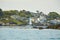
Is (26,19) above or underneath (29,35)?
above

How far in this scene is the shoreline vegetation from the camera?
10109 millimetres

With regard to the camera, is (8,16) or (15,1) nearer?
(15,1)

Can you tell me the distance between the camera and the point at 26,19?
33.8 feet

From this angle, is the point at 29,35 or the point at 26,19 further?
the point at 26,19

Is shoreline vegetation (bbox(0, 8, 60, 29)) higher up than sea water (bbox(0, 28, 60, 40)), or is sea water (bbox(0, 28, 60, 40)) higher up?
shoreline vegetation (bbox(0, 8, 60, 29))

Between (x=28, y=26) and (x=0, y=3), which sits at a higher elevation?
(x=0, y=3)

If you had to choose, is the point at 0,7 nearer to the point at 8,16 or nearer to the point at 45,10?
the point at 8,16

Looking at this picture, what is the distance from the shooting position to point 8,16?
1042cm

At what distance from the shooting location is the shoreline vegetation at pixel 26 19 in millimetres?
10109

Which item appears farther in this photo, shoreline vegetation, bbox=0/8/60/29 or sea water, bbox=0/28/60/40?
shoreline vegetation, bbox=0/8/60/29

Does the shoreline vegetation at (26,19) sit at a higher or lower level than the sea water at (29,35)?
higher

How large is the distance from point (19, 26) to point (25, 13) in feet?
2.68

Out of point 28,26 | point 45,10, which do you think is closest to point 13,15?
point 28,26

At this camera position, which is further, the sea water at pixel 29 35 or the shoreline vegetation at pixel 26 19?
the shoreline vegetation at pixel 26 19
